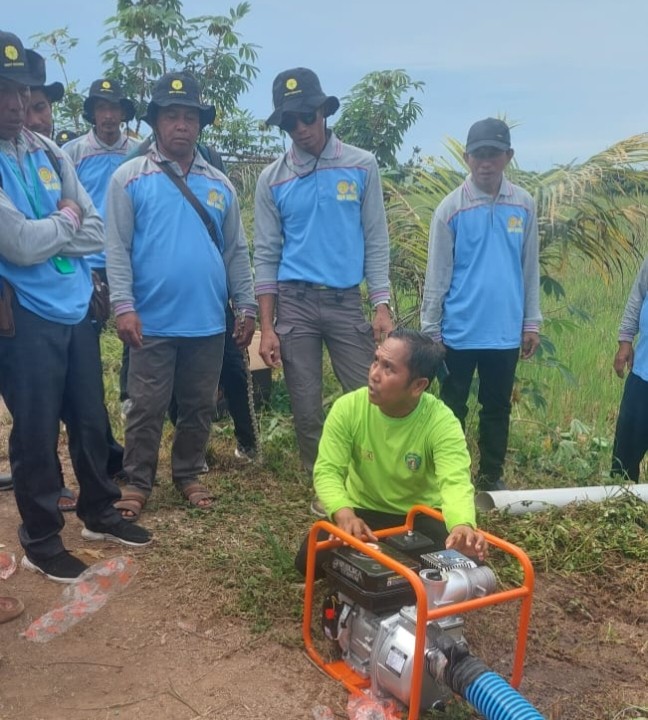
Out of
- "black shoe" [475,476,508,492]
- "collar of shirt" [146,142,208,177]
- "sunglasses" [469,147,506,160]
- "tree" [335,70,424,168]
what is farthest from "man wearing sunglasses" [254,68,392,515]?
"tree" [335,70,424,168]

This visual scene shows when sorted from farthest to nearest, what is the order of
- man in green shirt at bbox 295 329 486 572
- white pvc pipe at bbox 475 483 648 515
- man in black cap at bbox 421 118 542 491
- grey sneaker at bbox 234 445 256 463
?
grey sneaker at bbox 234 445 256 463, man in black cap at bbox 421 118 542 491, white pvc pipe at bbox 475 483 648 515, man in green shirt at bbox 295 329 486 572

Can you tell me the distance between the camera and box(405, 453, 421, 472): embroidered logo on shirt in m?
3.18

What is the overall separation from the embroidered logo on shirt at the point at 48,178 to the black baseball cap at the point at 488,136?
7.14 feet

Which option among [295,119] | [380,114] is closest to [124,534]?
[295,119]

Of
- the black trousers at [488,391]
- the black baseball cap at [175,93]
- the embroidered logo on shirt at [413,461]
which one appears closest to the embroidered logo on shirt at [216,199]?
the black baseball cap at [175,93]

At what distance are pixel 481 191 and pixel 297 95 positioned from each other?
3.70 ft

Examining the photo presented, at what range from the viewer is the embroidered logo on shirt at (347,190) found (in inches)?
170

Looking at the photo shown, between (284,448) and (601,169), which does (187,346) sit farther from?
(601,169)

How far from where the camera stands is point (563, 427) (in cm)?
622

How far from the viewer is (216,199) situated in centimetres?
425

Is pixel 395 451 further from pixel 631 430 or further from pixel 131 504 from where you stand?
pixel 631 430

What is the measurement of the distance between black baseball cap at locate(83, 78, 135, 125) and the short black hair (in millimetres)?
3123

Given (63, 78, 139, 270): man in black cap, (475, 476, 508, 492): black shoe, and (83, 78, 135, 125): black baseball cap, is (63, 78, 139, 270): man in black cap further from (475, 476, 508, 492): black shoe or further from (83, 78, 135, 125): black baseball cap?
(475, 476, 508, 492): black shoe

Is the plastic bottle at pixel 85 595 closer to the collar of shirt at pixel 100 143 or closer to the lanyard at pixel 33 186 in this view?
the lanyard at pixel 33 186
